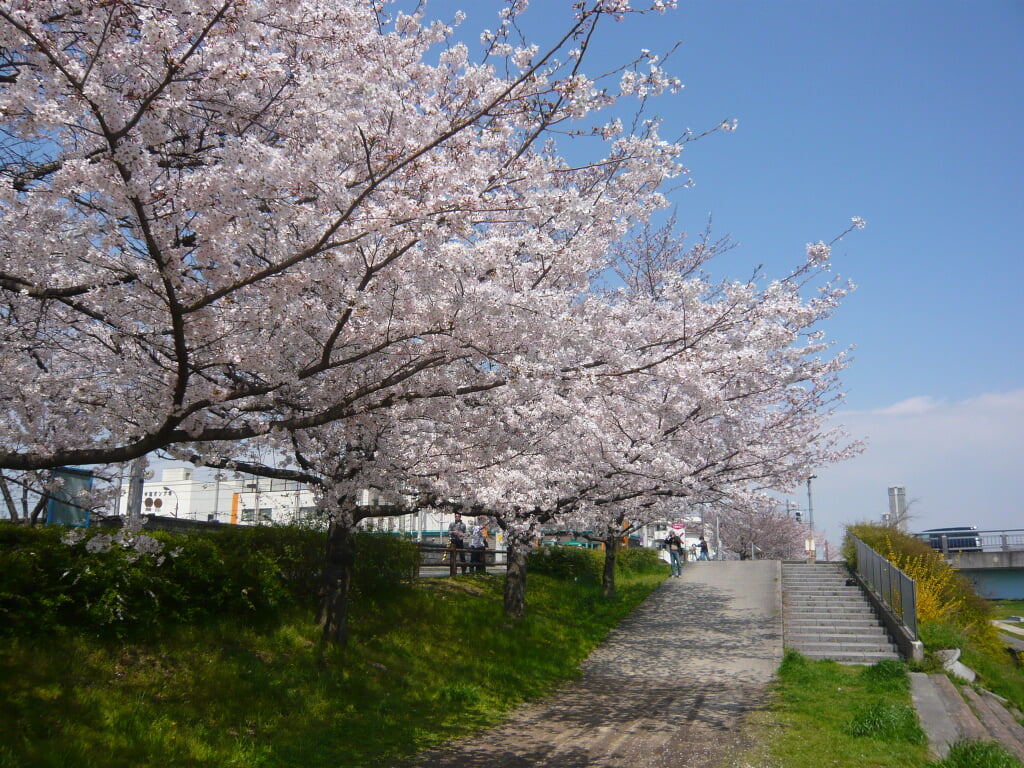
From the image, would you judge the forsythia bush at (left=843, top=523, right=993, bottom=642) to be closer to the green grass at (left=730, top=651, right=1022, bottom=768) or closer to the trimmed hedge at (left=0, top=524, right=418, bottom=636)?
the green grass at (left=730, top=651, right=1022, bottom=768)

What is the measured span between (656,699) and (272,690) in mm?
5833

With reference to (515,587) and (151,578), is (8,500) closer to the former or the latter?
(151,578)

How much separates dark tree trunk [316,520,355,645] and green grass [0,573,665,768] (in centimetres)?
28

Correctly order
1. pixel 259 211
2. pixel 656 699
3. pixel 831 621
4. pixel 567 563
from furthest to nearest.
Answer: pixel 567 563
pixel 831 621
pixel 656 699
pixel 259 211

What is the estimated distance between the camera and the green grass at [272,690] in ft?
Answer: 21.0

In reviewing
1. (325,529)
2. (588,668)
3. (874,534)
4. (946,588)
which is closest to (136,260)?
(325,529)

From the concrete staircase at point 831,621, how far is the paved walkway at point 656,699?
1.49ft

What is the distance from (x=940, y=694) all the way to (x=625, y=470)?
5.47m

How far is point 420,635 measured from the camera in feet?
40.2

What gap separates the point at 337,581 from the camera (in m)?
10.2

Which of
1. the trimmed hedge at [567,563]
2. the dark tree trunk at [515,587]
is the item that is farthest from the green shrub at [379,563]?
the trimmed hedge at [567,563]

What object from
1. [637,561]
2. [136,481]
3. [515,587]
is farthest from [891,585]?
[136,481]

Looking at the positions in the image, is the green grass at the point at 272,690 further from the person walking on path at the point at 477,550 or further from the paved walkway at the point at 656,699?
the person walking on path at the point at 477,550

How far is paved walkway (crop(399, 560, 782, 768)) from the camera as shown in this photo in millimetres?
8297
